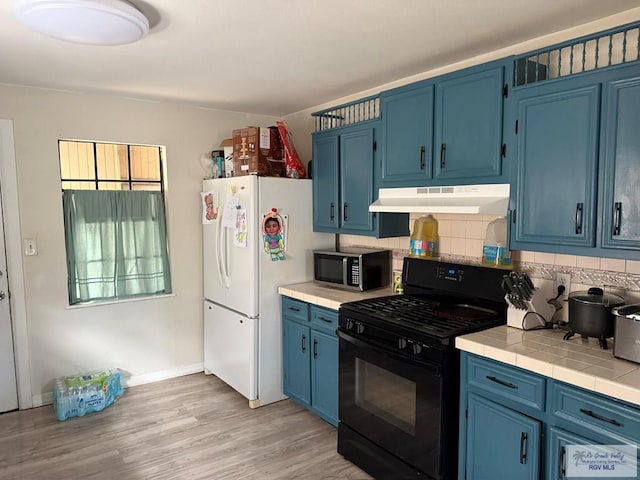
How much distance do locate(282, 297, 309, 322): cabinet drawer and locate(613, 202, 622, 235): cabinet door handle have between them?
1.95 metres

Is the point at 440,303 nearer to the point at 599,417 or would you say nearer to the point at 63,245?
the point at 599,417

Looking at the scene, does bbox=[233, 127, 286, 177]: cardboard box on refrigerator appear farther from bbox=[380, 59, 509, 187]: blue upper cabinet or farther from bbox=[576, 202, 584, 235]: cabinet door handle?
bbox=[576, 202, 584, 235]: cabinet door handle

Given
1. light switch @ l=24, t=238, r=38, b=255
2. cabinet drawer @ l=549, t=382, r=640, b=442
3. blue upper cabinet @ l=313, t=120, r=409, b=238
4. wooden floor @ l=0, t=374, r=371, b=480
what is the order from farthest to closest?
light switch @ l=24, t=238, r=38, b=255, blue upper cabinet @ l=313, t=120, r=409, b=238, wooden floor @ l=0, t=374, r=371, b=480, cabinet drawer @ l=549, t=382, r=640, b=442

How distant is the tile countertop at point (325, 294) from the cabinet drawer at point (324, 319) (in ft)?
0.16

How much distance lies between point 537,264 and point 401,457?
1.25 m

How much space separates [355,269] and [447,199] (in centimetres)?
91

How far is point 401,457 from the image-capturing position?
7.86 ft

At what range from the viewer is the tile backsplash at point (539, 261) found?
2.12 metres

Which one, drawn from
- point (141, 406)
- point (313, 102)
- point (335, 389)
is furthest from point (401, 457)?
point (313, 102)

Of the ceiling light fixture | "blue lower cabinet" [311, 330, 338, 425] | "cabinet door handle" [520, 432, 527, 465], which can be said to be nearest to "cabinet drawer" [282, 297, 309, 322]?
"blue lower cabinet" [311, 330, 338, 425]

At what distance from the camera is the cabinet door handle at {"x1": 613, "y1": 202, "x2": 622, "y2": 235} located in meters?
1.86

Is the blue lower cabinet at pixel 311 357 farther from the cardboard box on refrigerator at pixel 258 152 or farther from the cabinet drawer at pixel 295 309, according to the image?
the cardboard box on refrigerator at pixel 258 152

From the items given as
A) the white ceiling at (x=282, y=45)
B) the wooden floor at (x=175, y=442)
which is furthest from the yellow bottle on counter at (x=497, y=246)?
the wooden floor at (x=175, y=442)

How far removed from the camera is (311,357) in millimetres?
3236
